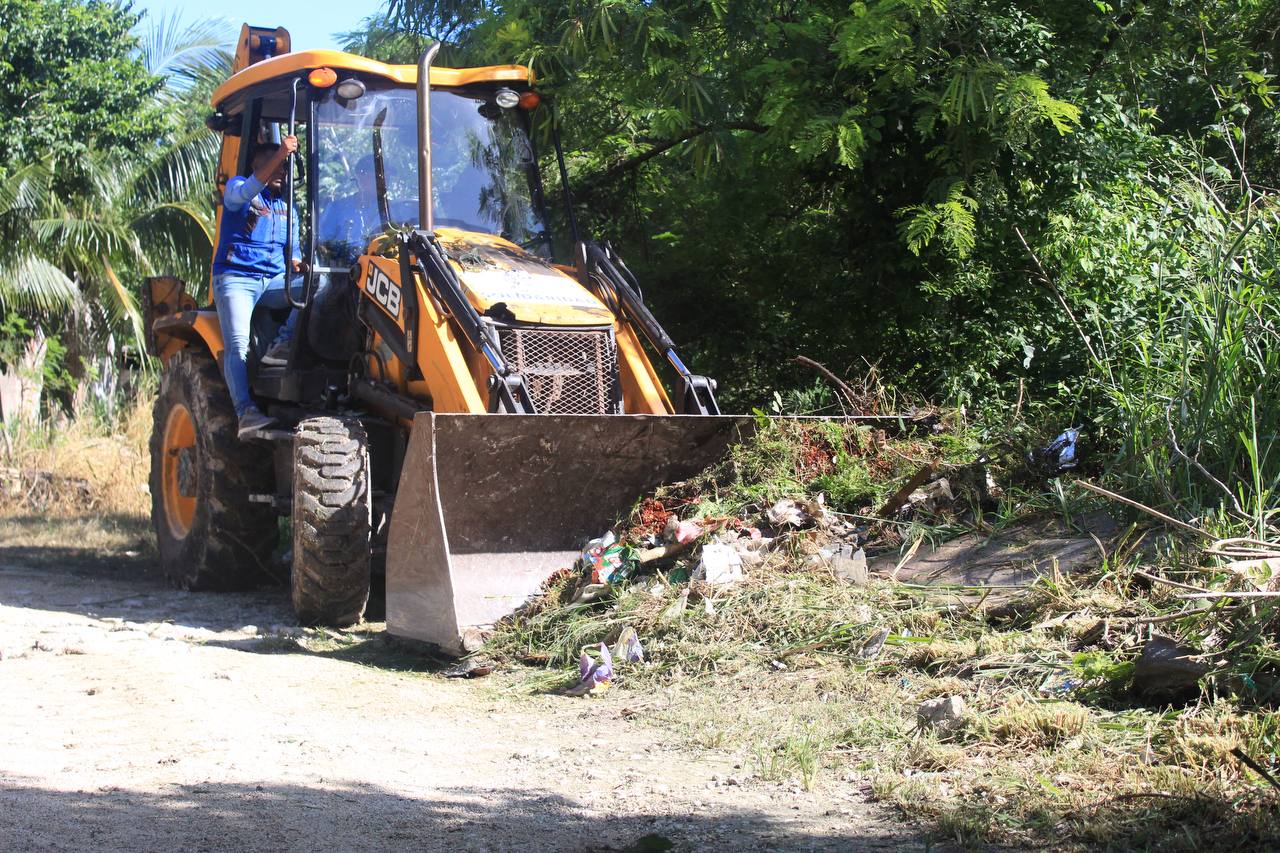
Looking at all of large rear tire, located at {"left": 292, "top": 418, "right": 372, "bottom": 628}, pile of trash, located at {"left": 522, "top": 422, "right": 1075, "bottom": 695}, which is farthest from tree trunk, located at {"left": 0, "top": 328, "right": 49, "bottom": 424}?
pile of trash, located at {"left": 522, "top": 422, "right": 1075, "bottom": 695}

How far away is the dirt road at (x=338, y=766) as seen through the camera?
3.43 m

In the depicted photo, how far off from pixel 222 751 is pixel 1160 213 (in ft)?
19.9

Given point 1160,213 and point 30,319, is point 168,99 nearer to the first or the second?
point 30,319

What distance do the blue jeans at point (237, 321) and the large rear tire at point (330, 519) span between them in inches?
50.5

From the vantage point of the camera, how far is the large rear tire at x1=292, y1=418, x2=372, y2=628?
6.14 meters

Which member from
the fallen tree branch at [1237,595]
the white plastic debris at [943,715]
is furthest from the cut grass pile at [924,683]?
the fallen tree branch at [1237,595]

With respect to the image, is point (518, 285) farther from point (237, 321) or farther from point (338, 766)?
point (338, 766)

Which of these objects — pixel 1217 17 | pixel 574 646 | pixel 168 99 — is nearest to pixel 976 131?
pixel 1217 17

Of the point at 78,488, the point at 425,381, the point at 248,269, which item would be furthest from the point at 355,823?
the point at 78,488

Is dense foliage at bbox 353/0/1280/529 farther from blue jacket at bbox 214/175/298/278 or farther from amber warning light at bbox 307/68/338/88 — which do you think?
blue jacket at bbox 214/175/298/278

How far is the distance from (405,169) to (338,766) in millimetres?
3963

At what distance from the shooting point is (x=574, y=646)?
5.71 metres

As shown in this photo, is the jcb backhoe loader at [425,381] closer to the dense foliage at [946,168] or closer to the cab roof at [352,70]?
the cab roof at [352,70]

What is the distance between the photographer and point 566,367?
22.0 ft
